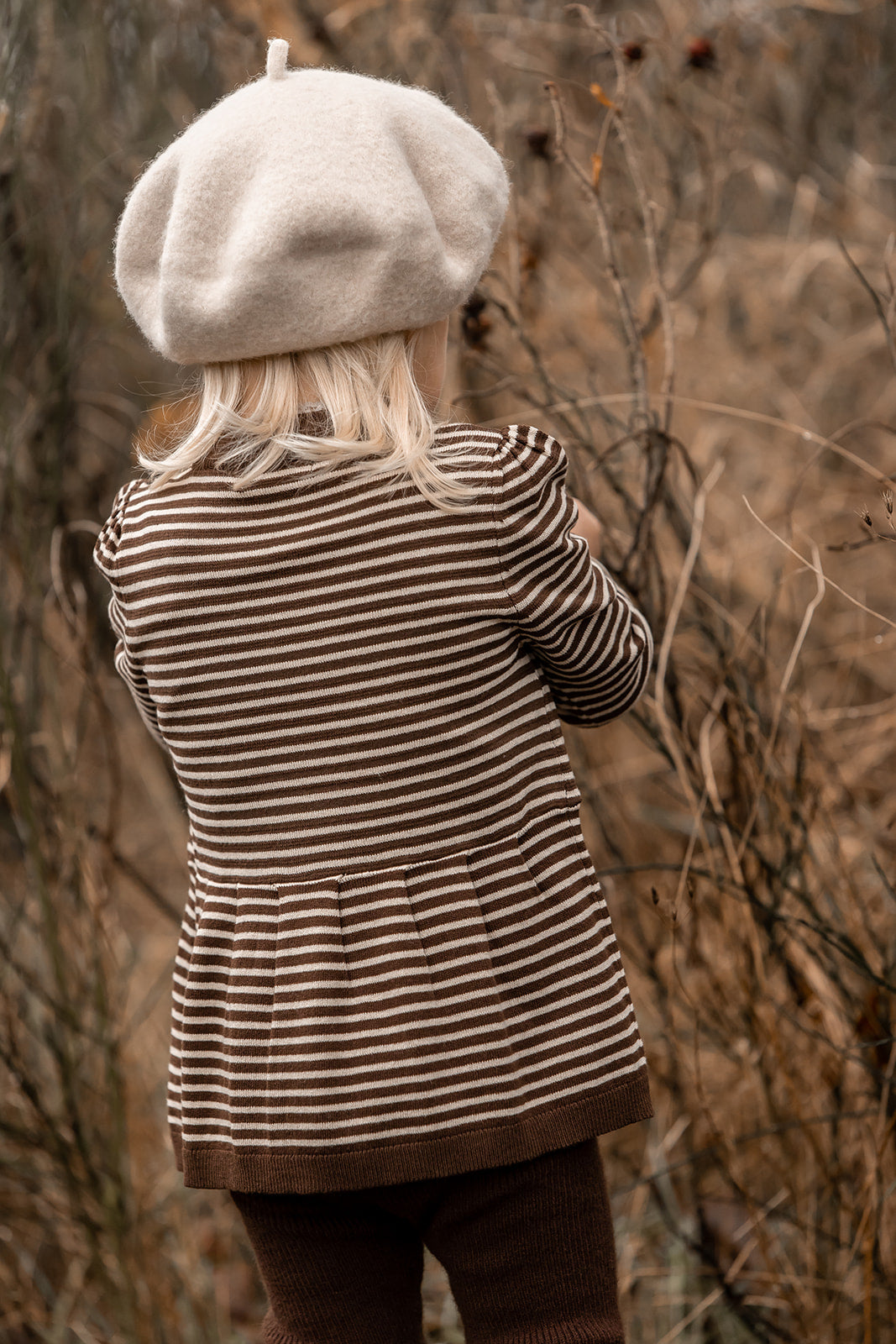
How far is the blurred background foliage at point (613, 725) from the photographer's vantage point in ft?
4.45

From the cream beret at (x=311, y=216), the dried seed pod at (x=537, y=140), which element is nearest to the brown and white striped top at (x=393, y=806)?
the cream beret at (x=311, y=216)

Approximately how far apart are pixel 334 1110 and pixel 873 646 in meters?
1.69

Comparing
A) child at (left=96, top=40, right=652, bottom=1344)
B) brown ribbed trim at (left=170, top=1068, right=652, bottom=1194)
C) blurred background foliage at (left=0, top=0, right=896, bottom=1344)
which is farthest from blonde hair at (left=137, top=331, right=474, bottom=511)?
brown ribbed trim at (left=170, top=1068, right=652, bottom=1194)

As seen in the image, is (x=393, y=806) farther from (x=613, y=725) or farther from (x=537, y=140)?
(x=613, y=725)

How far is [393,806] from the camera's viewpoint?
97 centimetres

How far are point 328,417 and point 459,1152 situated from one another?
594 millimetres

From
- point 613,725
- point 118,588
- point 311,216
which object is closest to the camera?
point 311,216

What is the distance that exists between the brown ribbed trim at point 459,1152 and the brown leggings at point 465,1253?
0.14ft

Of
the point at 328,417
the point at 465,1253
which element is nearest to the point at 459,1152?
the point at 465,1253

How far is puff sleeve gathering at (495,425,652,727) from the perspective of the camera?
0.94 metres

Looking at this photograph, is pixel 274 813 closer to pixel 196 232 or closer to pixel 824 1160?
pixel 196 232

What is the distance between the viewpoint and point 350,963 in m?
0.97

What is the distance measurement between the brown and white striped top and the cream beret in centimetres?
11

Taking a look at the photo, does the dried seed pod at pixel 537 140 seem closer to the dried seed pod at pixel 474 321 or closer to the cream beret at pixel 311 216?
the dried seed pod at pixel 474 321
